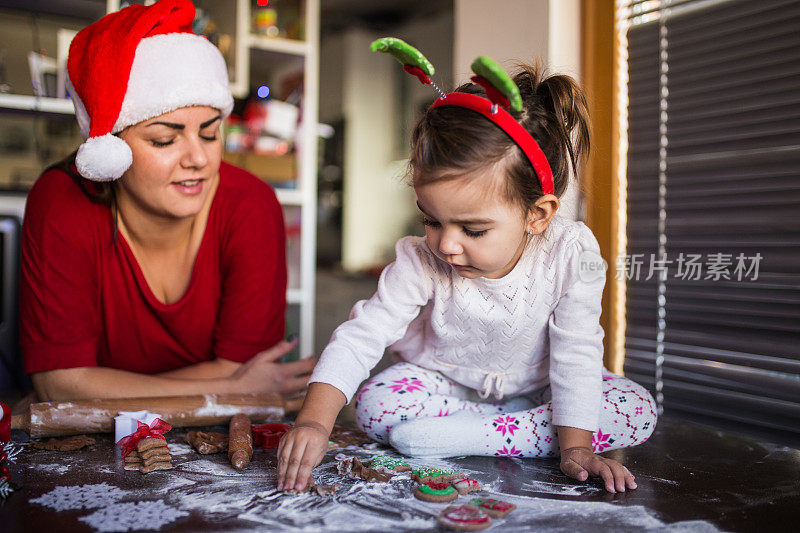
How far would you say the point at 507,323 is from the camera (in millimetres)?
1189

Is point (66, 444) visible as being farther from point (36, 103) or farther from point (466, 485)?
point (36, 103)

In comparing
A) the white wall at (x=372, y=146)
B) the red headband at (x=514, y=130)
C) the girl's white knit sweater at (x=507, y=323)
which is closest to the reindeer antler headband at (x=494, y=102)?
the red headband at (x=514, y=130)

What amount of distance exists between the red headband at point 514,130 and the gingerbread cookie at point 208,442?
2.28ft

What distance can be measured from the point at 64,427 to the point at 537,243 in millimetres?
910

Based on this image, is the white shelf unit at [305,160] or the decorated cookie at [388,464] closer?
the decorated cookie at [388,464]

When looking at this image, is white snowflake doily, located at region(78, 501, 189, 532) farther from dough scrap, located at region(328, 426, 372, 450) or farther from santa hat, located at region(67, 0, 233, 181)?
santa hat, located at region(67, 0, 233, 181)

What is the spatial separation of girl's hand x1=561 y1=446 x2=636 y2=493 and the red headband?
1.36 feet

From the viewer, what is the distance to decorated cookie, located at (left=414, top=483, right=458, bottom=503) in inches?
37.2

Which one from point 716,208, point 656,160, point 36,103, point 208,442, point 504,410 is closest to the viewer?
point 208,442

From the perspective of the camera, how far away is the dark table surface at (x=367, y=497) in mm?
870

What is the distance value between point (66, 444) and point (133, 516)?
0.39 meters

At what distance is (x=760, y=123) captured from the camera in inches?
61.4

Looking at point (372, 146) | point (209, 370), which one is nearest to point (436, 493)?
point (209, 370)

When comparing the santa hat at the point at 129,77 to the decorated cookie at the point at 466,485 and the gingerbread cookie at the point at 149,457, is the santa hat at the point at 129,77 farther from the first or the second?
the decorated cookie at the point at 466,485
